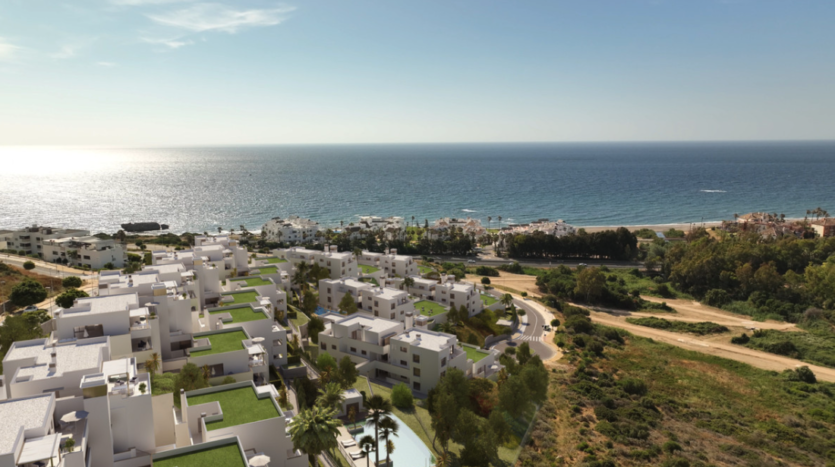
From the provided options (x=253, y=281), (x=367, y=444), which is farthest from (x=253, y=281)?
(x=367, y=444)

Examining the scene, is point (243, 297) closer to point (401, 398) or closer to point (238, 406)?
point (401, 398)

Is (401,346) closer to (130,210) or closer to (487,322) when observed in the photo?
(487,322)

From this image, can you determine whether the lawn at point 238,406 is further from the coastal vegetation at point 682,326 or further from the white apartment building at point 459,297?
the coastal vegetation at point 682,326

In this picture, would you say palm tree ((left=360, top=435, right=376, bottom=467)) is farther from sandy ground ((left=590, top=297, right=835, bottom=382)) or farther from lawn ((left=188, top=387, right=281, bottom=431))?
sandy ground ((left=590, top=297, right=835, bottom=382))

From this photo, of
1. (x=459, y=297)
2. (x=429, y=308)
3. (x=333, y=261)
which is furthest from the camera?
(x=333, y=261)

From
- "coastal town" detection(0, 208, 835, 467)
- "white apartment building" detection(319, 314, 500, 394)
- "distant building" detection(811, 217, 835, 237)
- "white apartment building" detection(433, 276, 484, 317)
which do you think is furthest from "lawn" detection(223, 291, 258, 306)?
"distant building" detection(811, 217, 835, 237)

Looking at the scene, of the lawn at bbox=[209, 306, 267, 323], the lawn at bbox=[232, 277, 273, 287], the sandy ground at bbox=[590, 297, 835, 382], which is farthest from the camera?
the sandy ground at bbox=[590, 297, 835, 382]

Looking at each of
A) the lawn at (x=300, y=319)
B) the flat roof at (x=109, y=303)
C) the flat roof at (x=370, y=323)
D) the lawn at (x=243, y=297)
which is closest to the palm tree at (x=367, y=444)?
the flat roof at (x=370, y=323)
